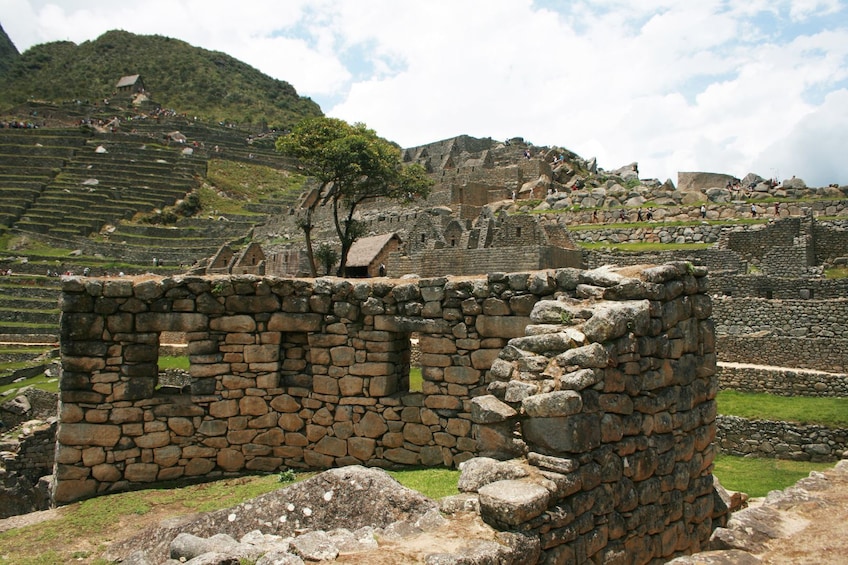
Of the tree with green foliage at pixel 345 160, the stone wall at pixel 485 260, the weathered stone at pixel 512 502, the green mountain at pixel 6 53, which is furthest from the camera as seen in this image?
the green mountain at pixel 6 53

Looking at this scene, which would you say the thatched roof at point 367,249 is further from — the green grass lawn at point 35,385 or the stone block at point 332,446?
the stone block at point 332,446

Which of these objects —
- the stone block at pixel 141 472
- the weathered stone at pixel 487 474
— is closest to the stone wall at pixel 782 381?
the weathered stone at pixel 487 474

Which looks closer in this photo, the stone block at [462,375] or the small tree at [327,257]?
the stone block at [462,375]

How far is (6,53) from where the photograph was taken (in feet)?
478

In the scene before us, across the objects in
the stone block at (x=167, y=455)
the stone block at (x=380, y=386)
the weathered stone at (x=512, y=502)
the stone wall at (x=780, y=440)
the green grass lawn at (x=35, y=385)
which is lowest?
the green grass lawn at (x=35, y=385)

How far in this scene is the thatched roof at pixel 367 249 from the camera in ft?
110

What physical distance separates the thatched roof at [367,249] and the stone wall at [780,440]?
21.1 m

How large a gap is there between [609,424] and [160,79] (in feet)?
466

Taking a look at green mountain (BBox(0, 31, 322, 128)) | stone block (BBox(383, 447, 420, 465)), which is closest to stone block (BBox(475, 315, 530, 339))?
stone block (BBox(383, 447, 420, 465))

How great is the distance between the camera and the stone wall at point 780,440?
47.7 feet

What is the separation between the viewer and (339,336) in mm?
8453

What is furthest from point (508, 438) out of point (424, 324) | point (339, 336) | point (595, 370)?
point (339, 336)

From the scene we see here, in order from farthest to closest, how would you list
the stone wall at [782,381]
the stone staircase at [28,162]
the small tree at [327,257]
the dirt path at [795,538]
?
the stone staircase at [28,162] < the small tree at [327,257] < the stone wall at [782,381] < the dirt path at [795,538]

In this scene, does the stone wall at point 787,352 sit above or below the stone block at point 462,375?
below
